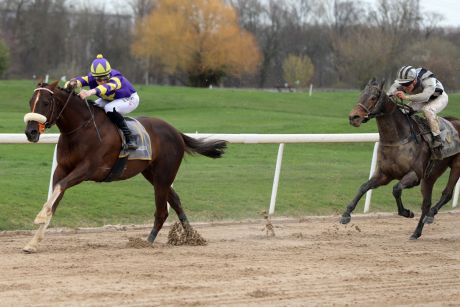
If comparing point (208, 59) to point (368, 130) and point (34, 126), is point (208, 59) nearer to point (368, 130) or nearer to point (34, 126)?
point (368, 130)

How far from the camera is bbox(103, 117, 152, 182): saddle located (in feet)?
29.2

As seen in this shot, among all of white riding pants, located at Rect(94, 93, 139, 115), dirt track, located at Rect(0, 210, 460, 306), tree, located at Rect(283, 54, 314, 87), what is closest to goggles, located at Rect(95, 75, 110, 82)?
white riding pants, located at Rect(94, 93, 139, 115)

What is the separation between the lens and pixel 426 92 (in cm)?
1042

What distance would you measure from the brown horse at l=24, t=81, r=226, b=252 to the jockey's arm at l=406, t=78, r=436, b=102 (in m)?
2.92

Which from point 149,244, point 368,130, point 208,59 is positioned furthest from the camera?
point 208,59

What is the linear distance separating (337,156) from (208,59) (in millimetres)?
36359

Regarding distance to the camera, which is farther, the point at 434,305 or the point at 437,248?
the point at 437,248

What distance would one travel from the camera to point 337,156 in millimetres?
18812

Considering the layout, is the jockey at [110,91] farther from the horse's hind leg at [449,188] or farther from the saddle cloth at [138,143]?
the horse's hind leg at [449,188]

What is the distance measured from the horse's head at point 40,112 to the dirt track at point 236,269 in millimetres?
1142

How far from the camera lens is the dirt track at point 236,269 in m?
6.31

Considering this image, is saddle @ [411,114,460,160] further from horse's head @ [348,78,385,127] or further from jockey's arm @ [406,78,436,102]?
horse's head @ [348,78,385,127]

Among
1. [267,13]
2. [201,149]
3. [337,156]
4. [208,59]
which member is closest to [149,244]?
[201,149]

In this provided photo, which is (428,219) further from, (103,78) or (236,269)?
(103,78)
